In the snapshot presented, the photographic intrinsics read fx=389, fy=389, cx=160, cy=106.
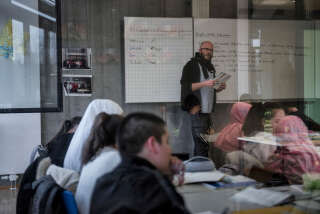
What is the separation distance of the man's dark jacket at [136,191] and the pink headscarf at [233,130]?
87.1 inches

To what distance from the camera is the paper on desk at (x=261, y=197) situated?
1.76 meters

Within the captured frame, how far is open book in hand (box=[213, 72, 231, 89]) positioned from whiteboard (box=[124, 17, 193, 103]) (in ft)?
1.46

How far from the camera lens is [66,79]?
4.67m

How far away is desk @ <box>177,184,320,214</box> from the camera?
170 centimetres

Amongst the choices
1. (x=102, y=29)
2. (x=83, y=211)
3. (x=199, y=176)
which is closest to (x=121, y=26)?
(x=102, y=29)

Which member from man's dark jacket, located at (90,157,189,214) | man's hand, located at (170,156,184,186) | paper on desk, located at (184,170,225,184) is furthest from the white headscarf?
man's dark jacket, located at (90,157,189,214)

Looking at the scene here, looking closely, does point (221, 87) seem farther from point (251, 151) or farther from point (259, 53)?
point (251, 151)

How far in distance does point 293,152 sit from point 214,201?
4.94 ft

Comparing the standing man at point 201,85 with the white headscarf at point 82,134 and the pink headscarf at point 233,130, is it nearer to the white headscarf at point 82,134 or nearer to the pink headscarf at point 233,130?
the pink headscarf at point 233,130

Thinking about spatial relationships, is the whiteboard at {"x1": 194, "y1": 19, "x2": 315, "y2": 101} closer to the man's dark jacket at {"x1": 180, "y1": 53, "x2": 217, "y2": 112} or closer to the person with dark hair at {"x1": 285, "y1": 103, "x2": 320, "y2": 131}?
the man's dark jacket at {"x1": 180, "y1": 53, "x2": 217, "y2": 112}

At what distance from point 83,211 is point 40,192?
8.7 inches

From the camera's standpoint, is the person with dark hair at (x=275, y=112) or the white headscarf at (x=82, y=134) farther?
the person with dark hair at (x=275, y=112)

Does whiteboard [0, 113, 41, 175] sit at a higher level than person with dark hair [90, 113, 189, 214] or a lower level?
lower

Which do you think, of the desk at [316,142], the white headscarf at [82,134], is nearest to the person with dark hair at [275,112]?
the desk at [316,142]
